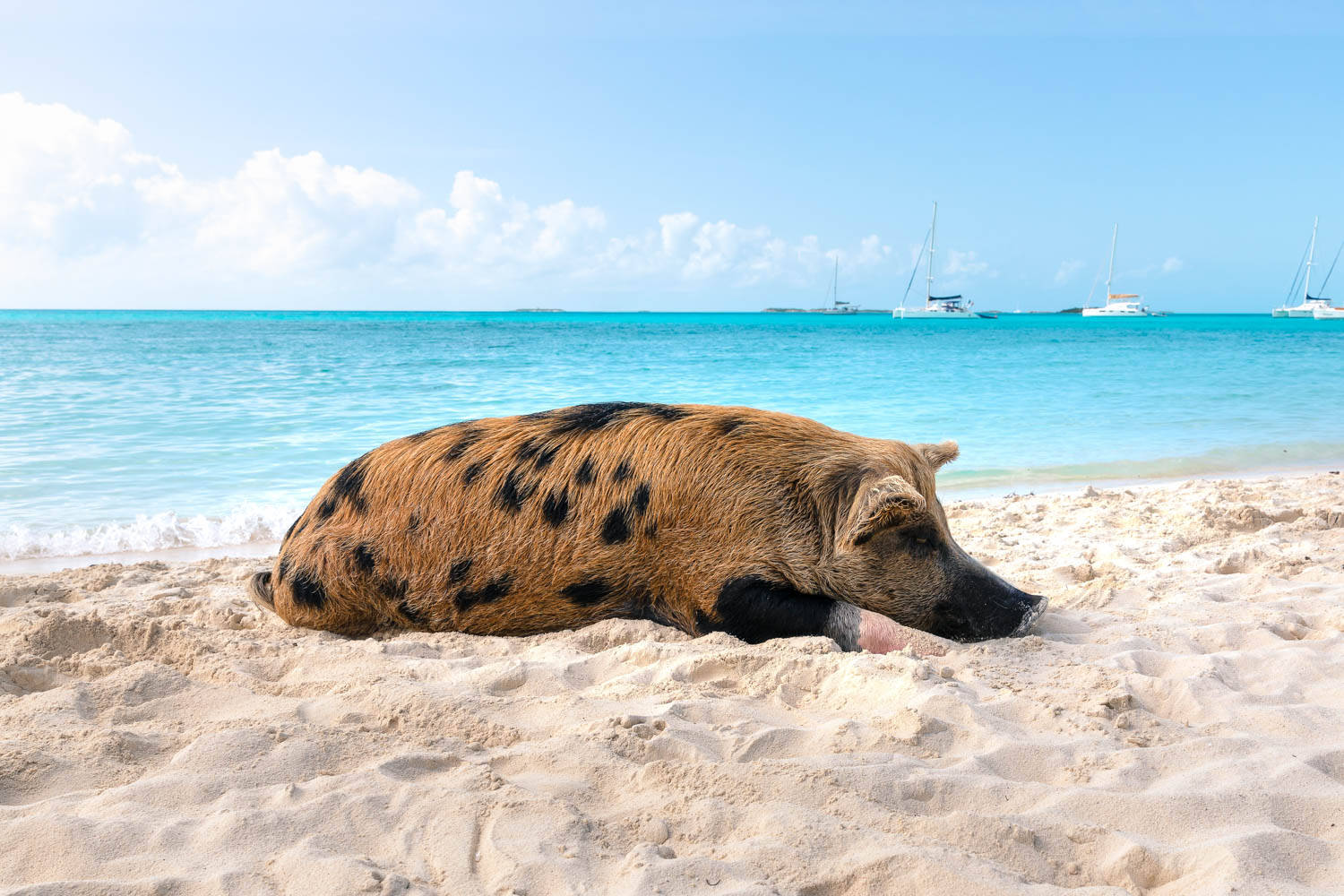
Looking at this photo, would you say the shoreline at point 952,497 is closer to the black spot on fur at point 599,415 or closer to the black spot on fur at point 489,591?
A: the black spot on fur at point 489,591

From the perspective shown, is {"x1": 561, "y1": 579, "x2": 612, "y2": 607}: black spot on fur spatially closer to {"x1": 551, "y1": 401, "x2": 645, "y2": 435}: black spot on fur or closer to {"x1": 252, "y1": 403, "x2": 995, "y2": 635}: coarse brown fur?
{"x1": 252, "y1": 403, "x2": 995, "y2": 635}: coarse brown fur

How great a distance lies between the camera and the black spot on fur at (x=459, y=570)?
4.02 meters

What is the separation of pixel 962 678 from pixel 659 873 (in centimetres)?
173

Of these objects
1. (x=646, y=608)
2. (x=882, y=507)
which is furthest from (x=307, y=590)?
(x=882, y=507)

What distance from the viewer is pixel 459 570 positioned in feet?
13.2

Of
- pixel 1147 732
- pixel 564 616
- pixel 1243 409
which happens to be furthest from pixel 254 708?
pixel 1243 409

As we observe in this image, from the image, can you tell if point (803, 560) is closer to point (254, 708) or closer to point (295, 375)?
point (254, 708)

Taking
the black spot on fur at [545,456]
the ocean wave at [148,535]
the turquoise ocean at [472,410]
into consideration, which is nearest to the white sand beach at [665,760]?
the black spot on fur at [545,456]

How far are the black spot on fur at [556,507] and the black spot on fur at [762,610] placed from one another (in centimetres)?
77

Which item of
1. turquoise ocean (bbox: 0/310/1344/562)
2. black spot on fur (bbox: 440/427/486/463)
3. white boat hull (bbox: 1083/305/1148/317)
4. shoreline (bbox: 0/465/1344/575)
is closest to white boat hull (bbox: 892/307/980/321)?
white boat hull (bbox: 1083/305/1148/317)

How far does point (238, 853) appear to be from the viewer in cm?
210

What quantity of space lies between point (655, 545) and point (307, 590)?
1.60 metres

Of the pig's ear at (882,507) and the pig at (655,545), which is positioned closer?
the pig's ear at (882,507)

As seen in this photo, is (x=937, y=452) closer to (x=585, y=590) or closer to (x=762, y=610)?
(x=762, y=610)
